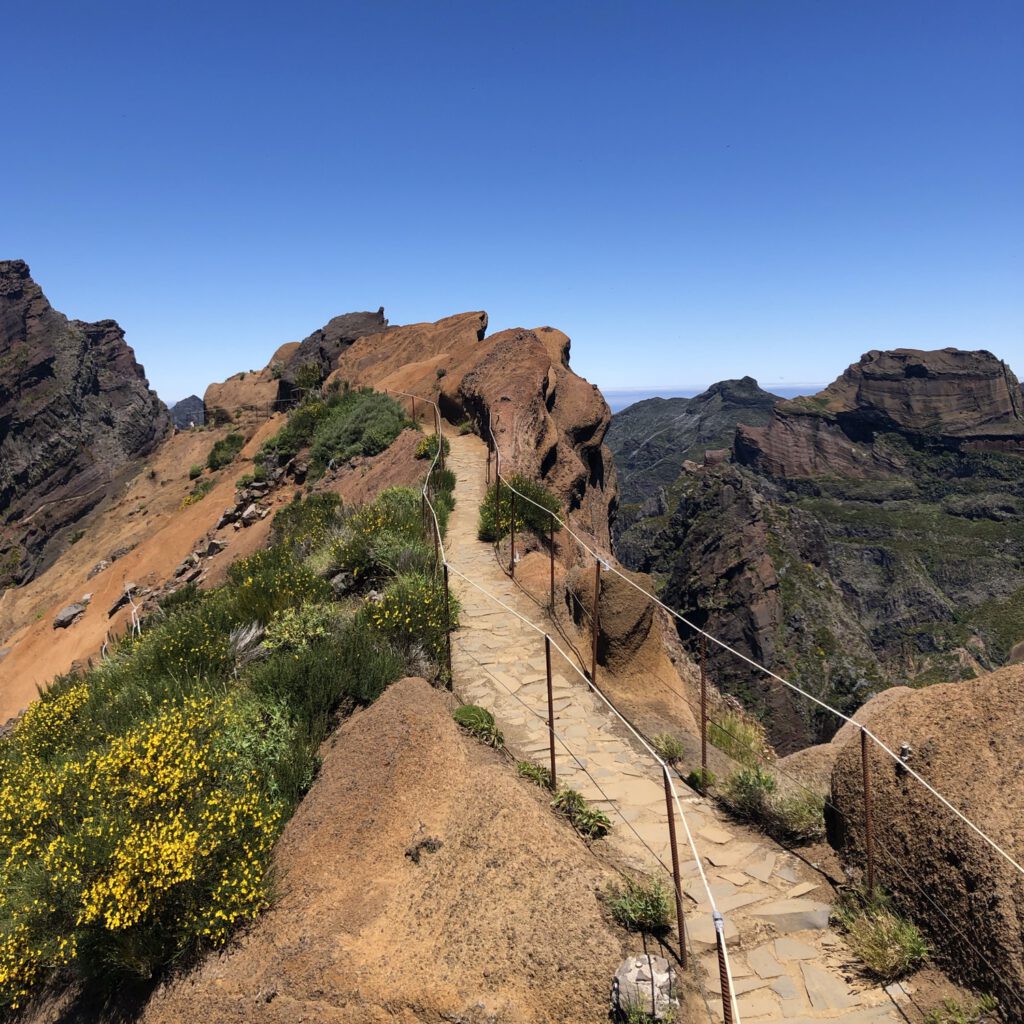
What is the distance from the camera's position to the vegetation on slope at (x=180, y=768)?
4648mm

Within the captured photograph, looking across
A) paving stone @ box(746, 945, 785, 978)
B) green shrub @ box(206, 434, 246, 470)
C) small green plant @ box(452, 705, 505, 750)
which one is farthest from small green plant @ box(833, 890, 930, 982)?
green shrub @ box(206, 434, 246, 470)

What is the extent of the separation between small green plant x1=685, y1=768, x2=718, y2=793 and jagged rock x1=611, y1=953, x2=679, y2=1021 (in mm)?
2678

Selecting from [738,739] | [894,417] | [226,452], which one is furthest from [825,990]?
[894,417]

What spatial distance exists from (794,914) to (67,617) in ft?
83.3

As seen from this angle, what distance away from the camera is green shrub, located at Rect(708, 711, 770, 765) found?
25.8ft

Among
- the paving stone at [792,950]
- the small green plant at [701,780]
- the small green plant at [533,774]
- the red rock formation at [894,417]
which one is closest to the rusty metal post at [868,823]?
the paving stone at [792,950]

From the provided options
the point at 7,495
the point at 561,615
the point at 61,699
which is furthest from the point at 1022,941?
the point at 7,495

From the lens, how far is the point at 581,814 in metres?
5.77

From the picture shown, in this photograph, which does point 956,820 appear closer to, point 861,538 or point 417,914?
point 417,914

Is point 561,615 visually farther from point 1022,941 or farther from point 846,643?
point 846,643

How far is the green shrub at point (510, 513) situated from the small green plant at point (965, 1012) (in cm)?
960

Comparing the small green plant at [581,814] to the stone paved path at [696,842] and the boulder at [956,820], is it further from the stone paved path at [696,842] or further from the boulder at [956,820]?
the boulder at [956,820]

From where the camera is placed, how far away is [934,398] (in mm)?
149000

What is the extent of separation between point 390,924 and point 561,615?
235 inches
